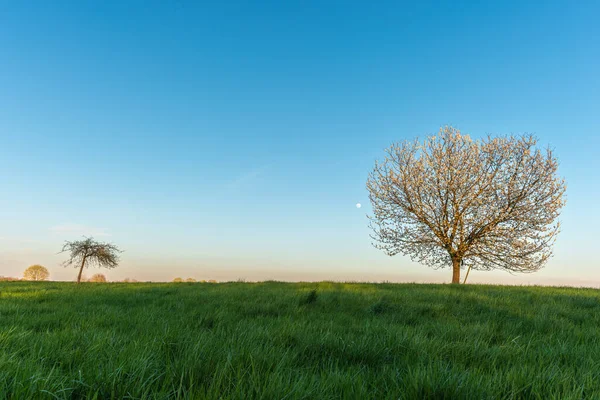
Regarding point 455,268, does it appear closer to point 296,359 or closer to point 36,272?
point 296,359

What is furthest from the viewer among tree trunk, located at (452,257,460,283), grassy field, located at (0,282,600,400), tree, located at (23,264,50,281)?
tree, located at (23,264,50,281)

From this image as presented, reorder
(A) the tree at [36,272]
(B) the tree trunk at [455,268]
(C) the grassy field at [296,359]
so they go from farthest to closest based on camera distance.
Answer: (A) the tree at [36,272], (B) the tree trunk at [455,268], (C) the grassy field at [296,359]

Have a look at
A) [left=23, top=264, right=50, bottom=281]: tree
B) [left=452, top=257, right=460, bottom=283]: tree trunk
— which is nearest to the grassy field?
[left=452, top=257, right=460, bottom=283]: tree trunk

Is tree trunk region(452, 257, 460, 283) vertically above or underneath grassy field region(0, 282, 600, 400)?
above

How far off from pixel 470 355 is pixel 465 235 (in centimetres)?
2029

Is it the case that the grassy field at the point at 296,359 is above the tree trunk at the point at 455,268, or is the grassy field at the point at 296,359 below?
below

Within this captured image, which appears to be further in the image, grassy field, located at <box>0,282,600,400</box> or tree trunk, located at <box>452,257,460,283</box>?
tree trunk, located at <box>452,257,460,283</box>

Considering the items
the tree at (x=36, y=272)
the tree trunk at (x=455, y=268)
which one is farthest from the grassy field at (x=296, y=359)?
the tree at (x=36, y=272)

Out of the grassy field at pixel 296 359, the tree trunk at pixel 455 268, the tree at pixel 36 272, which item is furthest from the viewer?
the tree at pixel 36 272

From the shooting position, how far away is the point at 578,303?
27.1ft

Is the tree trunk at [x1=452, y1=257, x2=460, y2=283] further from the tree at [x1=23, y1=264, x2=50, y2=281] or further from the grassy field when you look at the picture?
the tree at [x1=23, y1=264, x2=50, y2=281]

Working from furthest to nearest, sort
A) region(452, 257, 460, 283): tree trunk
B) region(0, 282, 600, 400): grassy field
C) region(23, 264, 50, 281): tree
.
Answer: region(23, 264, 50, 281): tree → region(452, 257, 460, 283): tree trunk → region(0, 282, 600, 400): grassy field

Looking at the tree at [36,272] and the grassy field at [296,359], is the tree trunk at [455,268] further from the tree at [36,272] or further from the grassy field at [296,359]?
the tree at [36,272]

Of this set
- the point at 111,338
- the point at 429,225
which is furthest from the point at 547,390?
the point at 429,225
